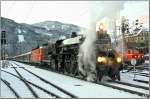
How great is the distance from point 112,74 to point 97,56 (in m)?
1.41

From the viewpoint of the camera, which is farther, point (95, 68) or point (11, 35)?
point (11, 35)

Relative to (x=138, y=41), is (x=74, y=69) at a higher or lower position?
lower

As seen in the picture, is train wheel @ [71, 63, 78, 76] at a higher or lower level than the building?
lower

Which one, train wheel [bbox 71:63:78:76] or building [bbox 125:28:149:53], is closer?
train wheel [bbox 71:63:78:76]

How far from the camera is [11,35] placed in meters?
178

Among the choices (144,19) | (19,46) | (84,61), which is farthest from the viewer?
(19,46)

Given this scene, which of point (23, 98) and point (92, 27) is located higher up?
point (92, 27)

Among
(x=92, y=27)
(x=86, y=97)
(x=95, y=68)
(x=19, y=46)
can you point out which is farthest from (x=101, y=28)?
(x=19, y=46)

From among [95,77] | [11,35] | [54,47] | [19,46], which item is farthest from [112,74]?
[11,35]

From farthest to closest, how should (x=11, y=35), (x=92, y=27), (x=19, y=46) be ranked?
(x=11, y=35) < (x=19, y=46) < (x=92, y=27)

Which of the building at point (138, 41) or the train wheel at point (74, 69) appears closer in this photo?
the train wheel at point (74, 69)

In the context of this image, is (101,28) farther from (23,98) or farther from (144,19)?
(144,19)

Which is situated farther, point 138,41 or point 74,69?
point 138,41

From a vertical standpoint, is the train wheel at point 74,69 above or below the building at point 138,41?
below
